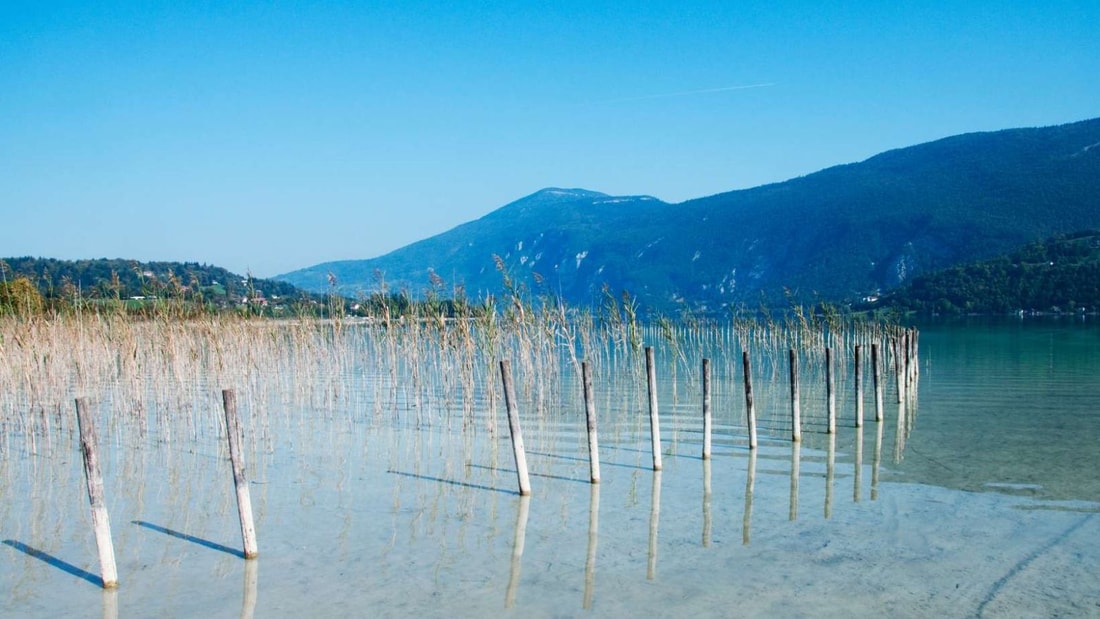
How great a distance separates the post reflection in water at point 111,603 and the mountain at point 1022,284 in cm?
6743

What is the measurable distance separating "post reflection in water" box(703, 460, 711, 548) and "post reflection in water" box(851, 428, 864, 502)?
5.92 feet

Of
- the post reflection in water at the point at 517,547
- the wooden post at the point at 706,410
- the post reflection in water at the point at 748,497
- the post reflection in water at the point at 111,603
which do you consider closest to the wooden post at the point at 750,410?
the post reflection in water at the point at 748,497

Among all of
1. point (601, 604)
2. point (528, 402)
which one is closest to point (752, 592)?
point (601, 604)

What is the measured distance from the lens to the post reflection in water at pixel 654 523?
26.4 feet

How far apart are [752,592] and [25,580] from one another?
22.0 feet

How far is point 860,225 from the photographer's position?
126312 millimetres

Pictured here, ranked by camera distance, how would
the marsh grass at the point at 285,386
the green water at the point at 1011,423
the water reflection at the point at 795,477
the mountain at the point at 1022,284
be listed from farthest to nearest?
the mountain at the point at 1022,284, the marsh grass at the point at 285,386, the green water at the point at 1011,423, the water reflection at the point at 795,477

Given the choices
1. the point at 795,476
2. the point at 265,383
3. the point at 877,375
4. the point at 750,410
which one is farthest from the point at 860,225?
the point at 795,476

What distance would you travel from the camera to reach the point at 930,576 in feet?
25.5

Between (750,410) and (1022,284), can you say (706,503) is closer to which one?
(750,410)

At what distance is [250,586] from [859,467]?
339 inches

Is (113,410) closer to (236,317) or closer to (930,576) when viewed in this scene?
(236,317)

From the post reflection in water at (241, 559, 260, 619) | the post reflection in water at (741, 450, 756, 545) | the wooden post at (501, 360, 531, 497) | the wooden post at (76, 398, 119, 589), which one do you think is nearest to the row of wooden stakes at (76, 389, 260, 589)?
the wooden post at (76, 398, 119, 589)

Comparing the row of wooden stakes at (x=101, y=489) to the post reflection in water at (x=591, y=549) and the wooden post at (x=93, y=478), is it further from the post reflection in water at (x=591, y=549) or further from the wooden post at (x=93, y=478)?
the post reflection in water at (x=591, y=549)
